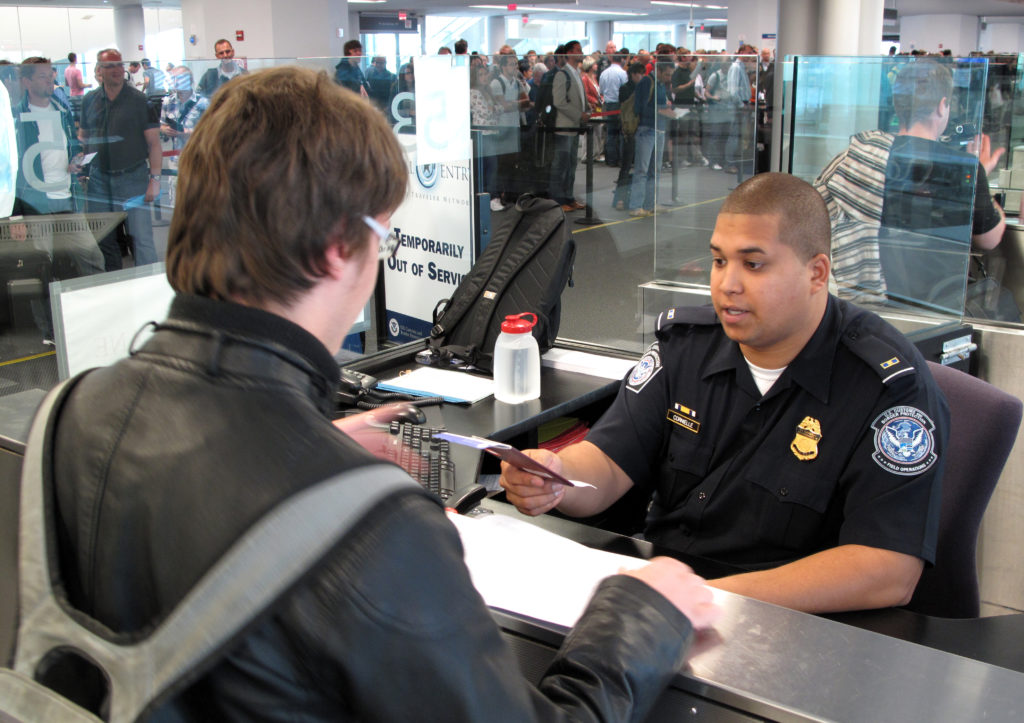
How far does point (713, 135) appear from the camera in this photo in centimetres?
453

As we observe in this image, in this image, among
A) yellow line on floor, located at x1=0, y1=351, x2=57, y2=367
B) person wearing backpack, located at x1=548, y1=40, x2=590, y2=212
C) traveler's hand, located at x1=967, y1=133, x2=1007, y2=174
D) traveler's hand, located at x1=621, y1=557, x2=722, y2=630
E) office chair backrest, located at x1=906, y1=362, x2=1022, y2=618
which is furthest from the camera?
person wearing backpack, located at x1=548, y1=40, x2=590, y2=212

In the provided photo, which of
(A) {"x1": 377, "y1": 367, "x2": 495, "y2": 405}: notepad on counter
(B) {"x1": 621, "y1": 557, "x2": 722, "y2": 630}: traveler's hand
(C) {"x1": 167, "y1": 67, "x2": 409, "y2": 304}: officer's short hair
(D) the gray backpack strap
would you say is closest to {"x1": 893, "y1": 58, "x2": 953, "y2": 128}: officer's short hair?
(A) {"x1": 377, "y1": 367, "x2": 495, "y2": 405}: notepad on counter

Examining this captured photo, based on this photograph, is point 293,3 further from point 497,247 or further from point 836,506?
point 836,506

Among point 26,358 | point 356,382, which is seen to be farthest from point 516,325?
point 26,358

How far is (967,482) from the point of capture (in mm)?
1559

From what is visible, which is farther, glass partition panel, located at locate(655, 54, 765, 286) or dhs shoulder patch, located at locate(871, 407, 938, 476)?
glass partition panel, located at locate(655, 54, 765, 286)

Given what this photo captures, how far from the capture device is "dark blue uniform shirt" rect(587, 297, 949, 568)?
4.77 ft

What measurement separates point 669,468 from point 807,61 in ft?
6.46

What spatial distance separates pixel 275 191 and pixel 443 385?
1.60 metres

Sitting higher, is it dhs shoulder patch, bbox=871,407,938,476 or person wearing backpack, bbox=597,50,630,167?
person wearing backpack, bbox=597,50,630,167

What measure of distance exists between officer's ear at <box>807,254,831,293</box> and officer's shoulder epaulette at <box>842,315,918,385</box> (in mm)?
94

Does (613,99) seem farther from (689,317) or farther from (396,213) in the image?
(689,317)

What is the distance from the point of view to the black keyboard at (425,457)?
5.42ft

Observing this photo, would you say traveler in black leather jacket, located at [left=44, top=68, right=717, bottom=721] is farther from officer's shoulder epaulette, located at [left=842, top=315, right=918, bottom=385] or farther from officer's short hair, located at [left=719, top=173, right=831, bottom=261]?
officer's short hair, located at [left=719, top=173, right=831, bottom=261]
